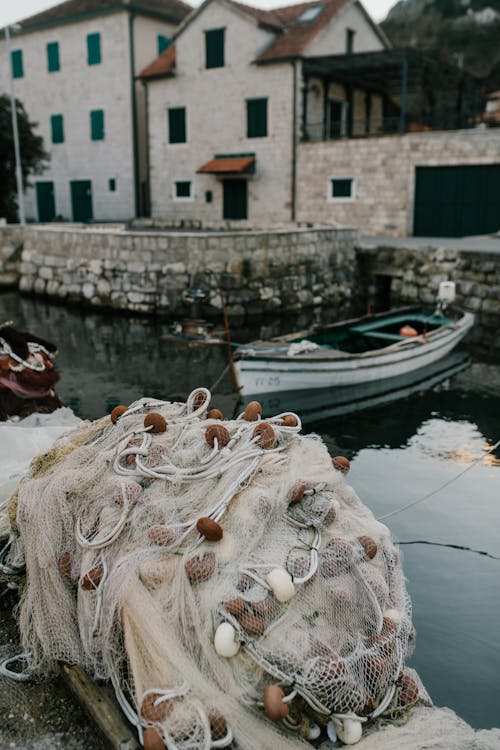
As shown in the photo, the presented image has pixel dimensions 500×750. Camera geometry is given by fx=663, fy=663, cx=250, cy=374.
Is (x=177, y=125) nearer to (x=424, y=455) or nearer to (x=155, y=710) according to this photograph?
(x=424, y=455)

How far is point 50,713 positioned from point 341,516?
1936mm

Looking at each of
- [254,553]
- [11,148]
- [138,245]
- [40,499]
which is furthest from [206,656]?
[11,148]

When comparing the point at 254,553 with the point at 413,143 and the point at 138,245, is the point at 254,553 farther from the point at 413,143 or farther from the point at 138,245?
the point at 413,143

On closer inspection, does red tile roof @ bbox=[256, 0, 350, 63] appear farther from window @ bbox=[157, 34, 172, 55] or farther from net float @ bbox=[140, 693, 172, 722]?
net float @ bbox=[140, 693, 172, 722]

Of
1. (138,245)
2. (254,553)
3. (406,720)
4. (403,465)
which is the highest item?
(138,245)

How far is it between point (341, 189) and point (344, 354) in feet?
50.5

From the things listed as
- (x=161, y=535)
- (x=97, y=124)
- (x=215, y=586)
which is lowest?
(x=215, y=586)

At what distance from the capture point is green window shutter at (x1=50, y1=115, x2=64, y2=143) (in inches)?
1302

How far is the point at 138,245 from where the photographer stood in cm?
1755

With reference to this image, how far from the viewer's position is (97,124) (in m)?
31.3

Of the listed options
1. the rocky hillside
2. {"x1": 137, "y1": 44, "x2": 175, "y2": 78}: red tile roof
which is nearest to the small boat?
{"x1": 137, "y1": 44, "x2": 175, "y2": 78}: red tile roof

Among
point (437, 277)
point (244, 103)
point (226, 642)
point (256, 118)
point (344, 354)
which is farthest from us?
point (244, 103)

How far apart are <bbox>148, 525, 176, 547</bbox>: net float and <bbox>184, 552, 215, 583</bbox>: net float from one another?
0.65ft

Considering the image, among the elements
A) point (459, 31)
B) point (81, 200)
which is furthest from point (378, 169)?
point (459, 31)
